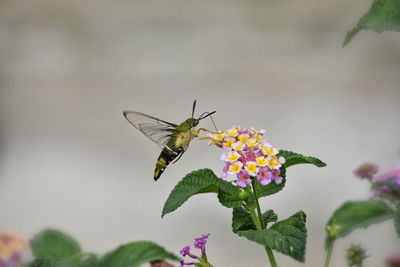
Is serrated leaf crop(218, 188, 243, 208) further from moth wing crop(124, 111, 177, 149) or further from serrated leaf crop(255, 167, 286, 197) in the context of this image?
moth wing crop(124, 111, 177, 149)

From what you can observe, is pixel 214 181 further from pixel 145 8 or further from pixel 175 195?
pixel 145 8

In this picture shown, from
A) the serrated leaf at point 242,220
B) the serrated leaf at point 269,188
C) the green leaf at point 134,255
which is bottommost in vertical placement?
the green leaf at point 134,255

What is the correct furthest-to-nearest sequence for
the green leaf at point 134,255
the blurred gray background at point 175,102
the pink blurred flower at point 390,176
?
the blurred gray background at point 175,102 < the pink blurred flower at point 390,176 < the green leaf at point 134,255

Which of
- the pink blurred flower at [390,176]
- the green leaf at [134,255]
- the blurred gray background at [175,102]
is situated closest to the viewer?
the green leaf at [134,255]

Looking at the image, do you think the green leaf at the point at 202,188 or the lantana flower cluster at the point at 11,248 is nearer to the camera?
the green leaf at the point at 202,188

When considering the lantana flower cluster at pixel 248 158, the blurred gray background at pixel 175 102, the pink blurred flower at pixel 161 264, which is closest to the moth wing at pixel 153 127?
the lantana flower cluster at pixel 248 158

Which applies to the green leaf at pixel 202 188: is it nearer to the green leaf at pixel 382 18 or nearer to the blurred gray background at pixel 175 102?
the green leaf at pixel 382 18
